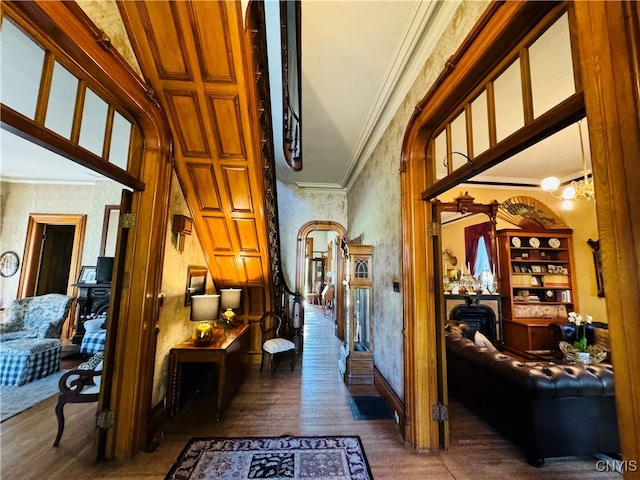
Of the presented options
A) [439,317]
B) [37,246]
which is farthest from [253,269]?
[37,246]

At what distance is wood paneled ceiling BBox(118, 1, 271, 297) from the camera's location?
183 cm

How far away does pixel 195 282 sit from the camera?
127 inches

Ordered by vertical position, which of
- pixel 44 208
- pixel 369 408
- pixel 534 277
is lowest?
pixel 369 408

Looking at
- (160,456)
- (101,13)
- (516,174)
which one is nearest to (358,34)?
(101,13)

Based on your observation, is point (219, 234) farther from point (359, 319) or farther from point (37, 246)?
point (37, 246)

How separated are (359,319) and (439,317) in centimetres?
176

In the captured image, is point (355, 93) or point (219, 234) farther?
point (219, 234)

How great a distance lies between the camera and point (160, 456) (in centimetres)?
208

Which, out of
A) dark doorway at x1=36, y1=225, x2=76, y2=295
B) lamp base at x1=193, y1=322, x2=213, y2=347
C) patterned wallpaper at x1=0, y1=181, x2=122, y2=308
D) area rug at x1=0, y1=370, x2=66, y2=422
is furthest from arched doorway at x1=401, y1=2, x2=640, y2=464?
dark doorway at x1=36, y1=225, x2=76, y2=295

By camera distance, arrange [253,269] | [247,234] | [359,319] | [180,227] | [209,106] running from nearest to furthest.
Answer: [209,106]
[180,227]
[247,234]
[253,269]
[359,319]

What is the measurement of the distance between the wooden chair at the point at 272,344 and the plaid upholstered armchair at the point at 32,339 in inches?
114

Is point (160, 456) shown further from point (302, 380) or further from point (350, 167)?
point (350, 167)

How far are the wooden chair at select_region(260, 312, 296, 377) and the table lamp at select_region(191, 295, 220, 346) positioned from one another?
1204 mm

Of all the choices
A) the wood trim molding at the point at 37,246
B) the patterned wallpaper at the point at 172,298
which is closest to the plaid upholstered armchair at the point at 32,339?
the wood trim molding at the point at 37,246
